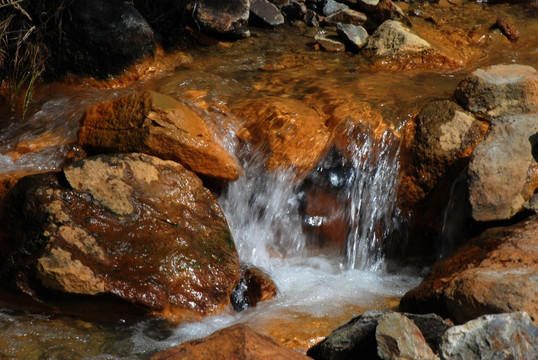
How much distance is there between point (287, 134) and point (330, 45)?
8.02 ft

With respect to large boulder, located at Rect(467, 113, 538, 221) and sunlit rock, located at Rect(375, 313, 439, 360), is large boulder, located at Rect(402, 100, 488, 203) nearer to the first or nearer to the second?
large boulder, located at Rect(467, 113, 538, 221)

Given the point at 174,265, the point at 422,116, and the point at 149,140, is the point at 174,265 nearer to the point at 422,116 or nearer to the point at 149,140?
the point at 149,140

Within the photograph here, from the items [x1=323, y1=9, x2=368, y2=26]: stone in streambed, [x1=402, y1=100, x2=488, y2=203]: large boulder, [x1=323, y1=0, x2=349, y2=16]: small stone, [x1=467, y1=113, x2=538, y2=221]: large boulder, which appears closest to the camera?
[x1=467, y1=113, x2=538, y2=221]: large boulder

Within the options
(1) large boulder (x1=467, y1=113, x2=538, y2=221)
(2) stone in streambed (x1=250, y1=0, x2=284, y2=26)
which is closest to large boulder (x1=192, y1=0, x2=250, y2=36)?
(2) stone in streambed (x1=250, y1=0, x2=284, y2=26)

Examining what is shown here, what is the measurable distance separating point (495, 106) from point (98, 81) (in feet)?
11.6

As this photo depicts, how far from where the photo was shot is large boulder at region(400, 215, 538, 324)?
291cm

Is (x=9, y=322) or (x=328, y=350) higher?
(x=328, y=350)

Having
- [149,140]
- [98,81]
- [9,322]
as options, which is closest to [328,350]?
[9,322]

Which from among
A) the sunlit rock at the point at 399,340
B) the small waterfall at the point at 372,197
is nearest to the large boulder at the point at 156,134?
the small waterfall at the point at 372,197

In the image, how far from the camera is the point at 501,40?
23.1 ft

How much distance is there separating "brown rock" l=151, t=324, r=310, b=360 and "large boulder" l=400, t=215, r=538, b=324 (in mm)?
1090

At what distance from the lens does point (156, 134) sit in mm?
4035

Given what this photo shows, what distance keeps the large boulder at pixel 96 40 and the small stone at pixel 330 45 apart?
2.07m

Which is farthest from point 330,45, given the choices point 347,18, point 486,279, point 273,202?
point 486,279
